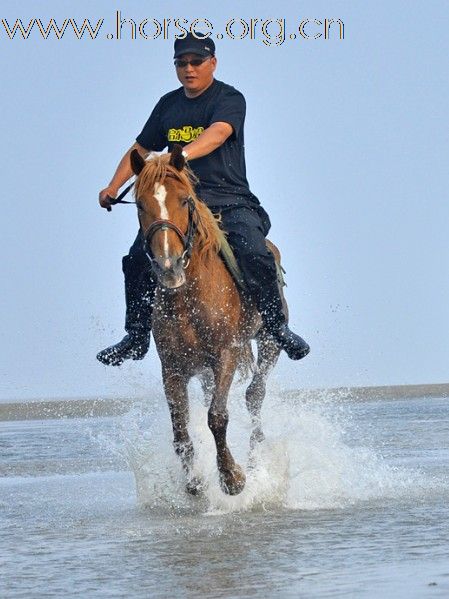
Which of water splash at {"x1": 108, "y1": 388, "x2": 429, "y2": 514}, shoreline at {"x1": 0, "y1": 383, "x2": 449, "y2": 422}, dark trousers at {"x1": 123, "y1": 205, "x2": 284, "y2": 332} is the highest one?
dark trousers at {"x1": 123, "y1": 205, "x2": 284, "y2": 332}

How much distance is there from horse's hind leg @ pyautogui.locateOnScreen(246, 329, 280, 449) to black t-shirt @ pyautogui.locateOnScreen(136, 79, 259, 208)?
1440 millimetres

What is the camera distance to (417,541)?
7.86 meters

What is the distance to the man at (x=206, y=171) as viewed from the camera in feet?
34.1

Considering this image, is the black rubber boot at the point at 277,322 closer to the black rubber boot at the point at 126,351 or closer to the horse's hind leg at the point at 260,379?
the horse's hind leg at the point at 260,379

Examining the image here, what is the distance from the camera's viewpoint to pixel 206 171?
10781 mm

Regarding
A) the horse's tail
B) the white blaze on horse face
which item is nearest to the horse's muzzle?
the white blaze on horse face

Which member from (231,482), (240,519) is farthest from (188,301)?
(240,519)

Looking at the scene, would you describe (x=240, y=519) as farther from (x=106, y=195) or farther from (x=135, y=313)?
(x=106, y=195)

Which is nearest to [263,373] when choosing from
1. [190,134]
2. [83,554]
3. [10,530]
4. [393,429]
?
[190,134]

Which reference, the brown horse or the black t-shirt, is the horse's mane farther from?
the black t-shirt

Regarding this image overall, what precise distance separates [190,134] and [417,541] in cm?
426

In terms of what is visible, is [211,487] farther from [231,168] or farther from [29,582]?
[29,582]

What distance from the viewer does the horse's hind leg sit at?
11769 millimetres

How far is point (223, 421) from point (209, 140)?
7.12 feet
